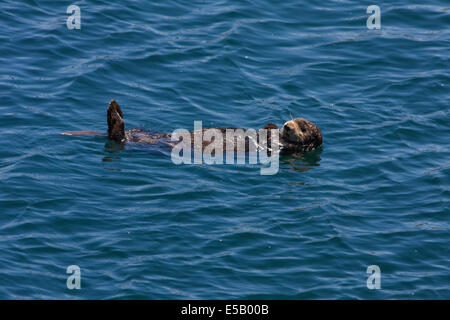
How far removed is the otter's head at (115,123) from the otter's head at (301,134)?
2.33 metres

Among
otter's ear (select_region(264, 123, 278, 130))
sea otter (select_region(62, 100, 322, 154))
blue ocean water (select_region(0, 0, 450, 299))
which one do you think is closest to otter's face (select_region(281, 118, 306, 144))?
sea otter (select_region(62, 100, 322, 154))

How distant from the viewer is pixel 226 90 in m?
12.5

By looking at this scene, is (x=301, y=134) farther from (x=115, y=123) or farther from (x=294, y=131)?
(x=115, y=123)

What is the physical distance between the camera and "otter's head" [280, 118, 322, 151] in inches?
422

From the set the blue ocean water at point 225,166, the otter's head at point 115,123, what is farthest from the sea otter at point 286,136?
the blue ocean water at point 225,166

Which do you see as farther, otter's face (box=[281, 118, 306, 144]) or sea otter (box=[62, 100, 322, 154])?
otter's face (box=[281, 118, 306, 144])

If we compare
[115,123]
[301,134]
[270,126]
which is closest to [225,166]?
[270,126]

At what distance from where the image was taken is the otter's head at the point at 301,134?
1073 centimetres

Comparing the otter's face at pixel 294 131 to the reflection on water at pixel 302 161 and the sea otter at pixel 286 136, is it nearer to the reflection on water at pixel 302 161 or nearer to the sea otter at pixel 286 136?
the sea otter at pixel 286 136

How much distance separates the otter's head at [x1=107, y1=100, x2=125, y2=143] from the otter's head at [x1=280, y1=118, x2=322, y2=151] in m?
2.33

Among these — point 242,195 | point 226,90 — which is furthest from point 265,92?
point 242,195

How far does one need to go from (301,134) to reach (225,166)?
125 centimetres

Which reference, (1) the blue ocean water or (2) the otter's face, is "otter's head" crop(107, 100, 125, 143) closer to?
(1) the blue ocean water

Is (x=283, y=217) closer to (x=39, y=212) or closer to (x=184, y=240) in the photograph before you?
(x=184, y=240)
